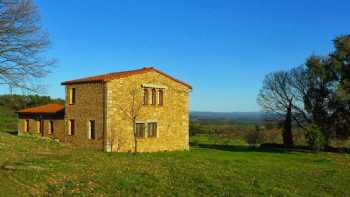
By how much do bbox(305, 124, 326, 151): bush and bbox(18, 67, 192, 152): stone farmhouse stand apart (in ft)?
40.5

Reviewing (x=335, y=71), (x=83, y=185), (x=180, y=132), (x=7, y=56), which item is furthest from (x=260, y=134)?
(x=83, y=185)

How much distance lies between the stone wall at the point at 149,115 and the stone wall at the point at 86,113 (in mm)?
881

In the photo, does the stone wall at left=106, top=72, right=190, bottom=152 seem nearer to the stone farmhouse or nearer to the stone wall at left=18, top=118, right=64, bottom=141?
the stone farmhouse

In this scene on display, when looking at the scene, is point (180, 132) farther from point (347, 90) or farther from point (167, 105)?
point (347, 90)

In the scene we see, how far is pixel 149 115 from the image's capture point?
33656 millimetres

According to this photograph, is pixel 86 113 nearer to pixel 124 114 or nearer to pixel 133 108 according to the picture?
pixel 124 114

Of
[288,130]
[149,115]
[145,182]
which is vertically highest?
[149,115]

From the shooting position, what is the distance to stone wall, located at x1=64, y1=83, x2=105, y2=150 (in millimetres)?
30984

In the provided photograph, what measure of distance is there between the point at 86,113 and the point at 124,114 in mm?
3254

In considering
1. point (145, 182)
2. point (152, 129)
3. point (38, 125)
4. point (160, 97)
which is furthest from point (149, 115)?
point (145, 182)

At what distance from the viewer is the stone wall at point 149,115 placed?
30.9 m

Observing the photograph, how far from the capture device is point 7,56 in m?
25.8

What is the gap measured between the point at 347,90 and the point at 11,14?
29417 mm

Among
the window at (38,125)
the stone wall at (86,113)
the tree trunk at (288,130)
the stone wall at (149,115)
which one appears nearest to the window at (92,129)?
the stone wall at (86,113)
